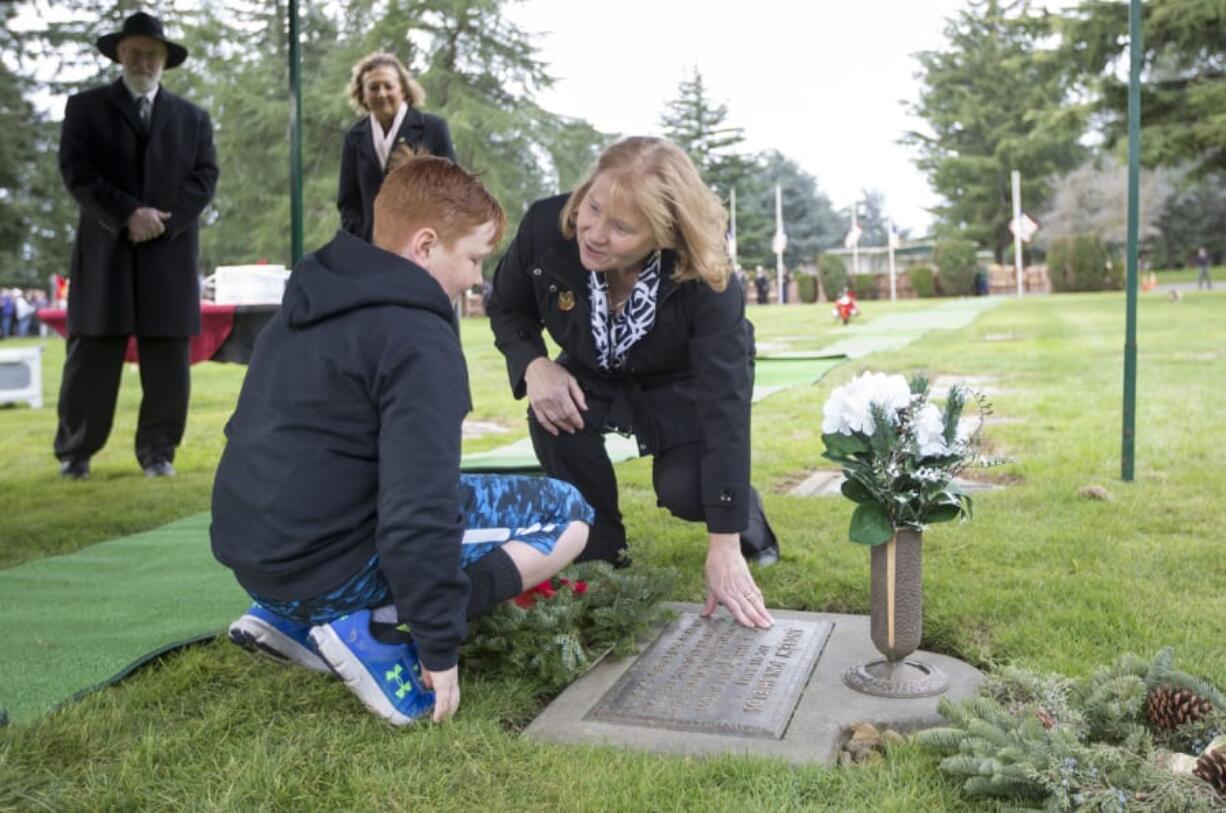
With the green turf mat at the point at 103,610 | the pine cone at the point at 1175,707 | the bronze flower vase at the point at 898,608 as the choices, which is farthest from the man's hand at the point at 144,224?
the pine cone at the point at 1175,707

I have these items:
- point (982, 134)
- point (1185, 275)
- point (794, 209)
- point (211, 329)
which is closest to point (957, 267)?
point (982, 134)

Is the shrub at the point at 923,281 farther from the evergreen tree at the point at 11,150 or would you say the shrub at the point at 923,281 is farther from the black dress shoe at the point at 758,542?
the black dress shoe at the point at 758,542

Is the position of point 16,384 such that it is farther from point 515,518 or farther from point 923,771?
point 923,771

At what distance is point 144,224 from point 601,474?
9.79 ft

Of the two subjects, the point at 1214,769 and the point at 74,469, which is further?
the point at 74,469

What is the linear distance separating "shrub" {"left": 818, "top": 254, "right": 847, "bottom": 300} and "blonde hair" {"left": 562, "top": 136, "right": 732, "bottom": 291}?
37.1 meters

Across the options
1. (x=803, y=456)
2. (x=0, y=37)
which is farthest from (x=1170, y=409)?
(x=0, y=37)

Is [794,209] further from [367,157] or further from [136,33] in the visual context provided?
[136,33]

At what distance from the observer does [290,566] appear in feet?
7.31

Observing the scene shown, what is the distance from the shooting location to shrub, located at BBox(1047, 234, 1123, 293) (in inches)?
1342

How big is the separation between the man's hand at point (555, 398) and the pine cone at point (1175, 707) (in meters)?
1.71

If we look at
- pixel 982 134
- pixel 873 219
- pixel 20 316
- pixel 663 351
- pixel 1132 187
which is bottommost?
pixel 663 351

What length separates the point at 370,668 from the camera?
2262 millimetres

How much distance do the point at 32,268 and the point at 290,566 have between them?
115ft
